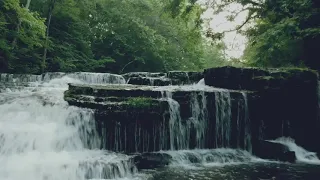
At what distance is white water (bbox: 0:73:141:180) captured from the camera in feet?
19.9

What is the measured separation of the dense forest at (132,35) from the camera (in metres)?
13.0

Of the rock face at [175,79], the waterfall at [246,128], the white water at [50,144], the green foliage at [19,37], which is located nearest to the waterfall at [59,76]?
the rock face at [175,79]

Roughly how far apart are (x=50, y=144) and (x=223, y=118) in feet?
18.9

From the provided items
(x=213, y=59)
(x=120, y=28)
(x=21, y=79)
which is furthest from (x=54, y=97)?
(x=213, y=59)

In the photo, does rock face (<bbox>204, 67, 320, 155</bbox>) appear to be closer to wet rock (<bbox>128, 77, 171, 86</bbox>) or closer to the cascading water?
the cascading water

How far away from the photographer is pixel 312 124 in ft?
35.4

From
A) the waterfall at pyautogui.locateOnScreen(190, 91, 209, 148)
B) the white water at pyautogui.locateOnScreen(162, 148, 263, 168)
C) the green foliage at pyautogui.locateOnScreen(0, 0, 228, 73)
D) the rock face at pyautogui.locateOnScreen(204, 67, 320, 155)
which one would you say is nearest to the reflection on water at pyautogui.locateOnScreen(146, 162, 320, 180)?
the white water at pyautogui.locateOnScreen(162, 148, 263, 168)

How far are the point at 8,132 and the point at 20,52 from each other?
10.3 meters

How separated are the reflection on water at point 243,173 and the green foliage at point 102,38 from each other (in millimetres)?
10059

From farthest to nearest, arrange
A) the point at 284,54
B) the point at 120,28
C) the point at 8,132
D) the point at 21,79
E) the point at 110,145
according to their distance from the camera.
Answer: the point at 120,28 → the point at 284,54 → the point at 21,79 → the point at 110,145 → the point at 8,132

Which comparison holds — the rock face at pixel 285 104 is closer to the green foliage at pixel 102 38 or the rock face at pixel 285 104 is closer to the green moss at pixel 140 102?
the green moss at pixel 140 102

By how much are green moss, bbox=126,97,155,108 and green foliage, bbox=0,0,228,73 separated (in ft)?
24.2

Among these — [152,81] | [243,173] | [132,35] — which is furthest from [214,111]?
[132,35]

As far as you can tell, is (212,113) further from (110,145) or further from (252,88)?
(110,145)
